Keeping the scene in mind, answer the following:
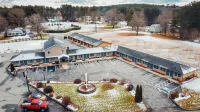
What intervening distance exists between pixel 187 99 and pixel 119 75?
13.7m

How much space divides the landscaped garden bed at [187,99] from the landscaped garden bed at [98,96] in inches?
208

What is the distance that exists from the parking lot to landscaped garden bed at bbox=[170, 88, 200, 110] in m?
1.16

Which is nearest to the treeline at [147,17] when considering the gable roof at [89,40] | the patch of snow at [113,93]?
the gable roof at [89,40]

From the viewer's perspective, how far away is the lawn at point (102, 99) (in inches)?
Result: 1013

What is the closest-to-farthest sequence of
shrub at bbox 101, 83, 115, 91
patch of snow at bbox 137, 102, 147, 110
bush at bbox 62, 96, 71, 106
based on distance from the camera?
patch of snow at bbox 137, 102, 147, 110 → bush at bbox 62, 96, 71, 106 → shrub at bbox 101, 83, 115, 91

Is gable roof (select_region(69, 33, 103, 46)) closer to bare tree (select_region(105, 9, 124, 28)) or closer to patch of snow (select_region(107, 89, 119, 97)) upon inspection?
patch of snow (select_region(107, 89, 119, 97))

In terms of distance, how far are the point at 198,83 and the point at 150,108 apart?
510 inches

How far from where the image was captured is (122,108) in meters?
25.7

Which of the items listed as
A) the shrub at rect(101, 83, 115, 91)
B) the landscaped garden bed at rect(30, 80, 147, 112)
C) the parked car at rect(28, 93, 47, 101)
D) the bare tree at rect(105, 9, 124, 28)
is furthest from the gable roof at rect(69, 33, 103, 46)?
the bare tree at rect(105, 9, 124, 28)

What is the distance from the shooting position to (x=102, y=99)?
92.2 feet

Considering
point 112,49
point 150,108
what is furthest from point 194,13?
point 150,108

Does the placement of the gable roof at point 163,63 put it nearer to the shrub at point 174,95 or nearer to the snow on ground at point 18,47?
the shrub at point 174,95

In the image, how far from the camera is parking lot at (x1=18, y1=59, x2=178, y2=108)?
93.8ft

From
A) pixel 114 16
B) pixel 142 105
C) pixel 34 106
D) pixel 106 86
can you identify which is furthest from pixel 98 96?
pixel 114 16
